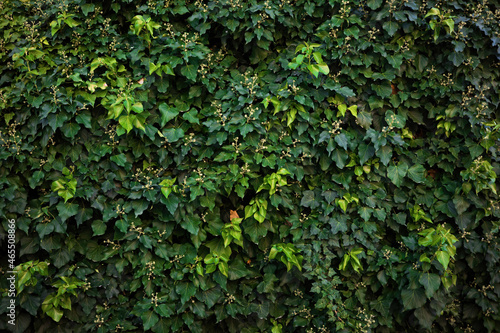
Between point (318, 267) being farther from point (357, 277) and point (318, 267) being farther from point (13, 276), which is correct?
point (13, 276)

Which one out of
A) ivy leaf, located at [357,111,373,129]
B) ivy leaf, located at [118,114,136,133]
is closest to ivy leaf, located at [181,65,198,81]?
ivy leaf, located at [118,114,136,133]

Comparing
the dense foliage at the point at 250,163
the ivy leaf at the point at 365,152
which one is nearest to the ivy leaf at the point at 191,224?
the dense foliage at the point at 250,163

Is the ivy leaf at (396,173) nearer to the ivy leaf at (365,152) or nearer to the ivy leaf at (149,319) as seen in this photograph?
the ivy leaf at (365,152)

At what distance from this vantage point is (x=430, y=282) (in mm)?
2912

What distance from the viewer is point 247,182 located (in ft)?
9.59

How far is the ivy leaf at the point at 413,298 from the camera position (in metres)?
2.96

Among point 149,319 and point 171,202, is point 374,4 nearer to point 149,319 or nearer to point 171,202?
point 171,202

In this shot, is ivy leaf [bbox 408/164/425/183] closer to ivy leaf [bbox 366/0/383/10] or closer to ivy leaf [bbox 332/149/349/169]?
ivy leaf [bbox 332/149/349/169]

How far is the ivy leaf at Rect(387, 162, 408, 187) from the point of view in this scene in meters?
3.07

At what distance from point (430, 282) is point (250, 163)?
68.2 inches

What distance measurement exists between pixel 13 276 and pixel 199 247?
148 cm

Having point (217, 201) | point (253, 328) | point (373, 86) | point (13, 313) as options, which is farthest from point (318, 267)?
point (13, 313)

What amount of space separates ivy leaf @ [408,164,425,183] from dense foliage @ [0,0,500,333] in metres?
0.01

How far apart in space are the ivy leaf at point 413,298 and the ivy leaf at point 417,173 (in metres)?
0.91
